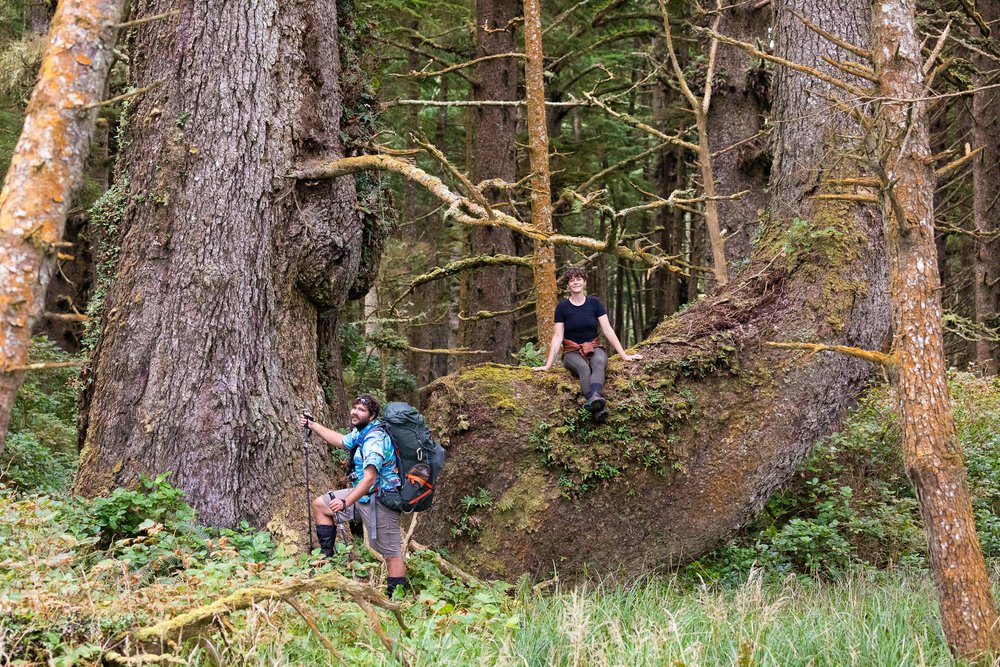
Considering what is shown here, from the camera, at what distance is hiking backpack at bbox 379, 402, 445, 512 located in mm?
6621

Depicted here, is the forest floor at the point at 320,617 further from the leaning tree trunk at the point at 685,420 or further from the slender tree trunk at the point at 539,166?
the slender tree trunk at the point at 539,166

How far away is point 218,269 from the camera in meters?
7.16

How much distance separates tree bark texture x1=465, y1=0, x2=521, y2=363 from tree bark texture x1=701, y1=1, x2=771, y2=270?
11.0 ft

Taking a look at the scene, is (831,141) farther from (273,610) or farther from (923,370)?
(273,610)

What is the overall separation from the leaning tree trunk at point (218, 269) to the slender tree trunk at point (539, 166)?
360 cm

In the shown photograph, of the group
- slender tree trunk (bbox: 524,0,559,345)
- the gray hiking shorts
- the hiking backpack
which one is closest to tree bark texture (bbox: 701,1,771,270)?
slender tree trunk (bbox: 524,0,559,345)

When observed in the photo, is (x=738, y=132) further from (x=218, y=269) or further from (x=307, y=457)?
(x=307, y=457)

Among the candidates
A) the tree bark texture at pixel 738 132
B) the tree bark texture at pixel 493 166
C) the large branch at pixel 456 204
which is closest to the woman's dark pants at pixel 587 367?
the large branch at pixel 456 204

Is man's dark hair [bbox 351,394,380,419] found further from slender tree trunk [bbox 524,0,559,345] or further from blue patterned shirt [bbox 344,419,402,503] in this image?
slender tree trunk [bbox 524,0,559,345]

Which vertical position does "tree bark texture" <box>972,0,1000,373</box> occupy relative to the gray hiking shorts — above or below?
above

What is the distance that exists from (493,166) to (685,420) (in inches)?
269

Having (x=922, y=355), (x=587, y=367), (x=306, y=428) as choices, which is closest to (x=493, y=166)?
(x=587, y=367)

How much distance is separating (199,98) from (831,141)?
18.6 ft

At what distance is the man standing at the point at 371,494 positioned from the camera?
659 centimetres
